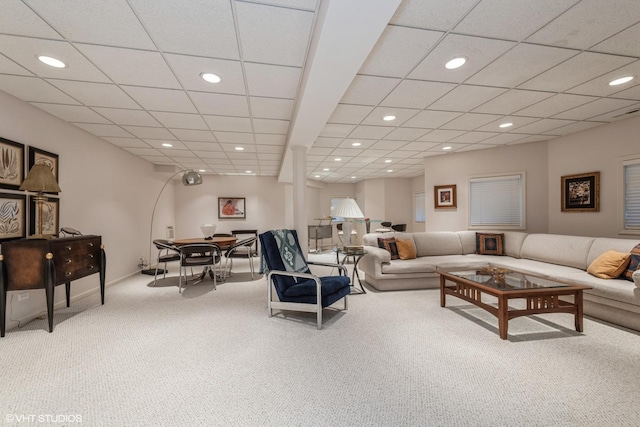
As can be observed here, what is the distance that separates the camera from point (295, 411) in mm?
1654

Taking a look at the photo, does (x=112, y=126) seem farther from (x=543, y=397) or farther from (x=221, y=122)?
(x=543, y=397)

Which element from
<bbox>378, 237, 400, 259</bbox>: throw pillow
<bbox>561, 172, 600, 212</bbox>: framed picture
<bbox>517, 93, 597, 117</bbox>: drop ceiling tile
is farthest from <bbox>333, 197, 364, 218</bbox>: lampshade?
<bbox>561, 172, 600, 212</bbox>: framed picture

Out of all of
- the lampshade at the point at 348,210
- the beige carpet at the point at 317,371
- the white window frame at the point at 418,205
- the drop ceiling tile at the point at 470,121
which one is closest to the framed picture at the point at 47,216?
the beige carpet at the point at 317,371

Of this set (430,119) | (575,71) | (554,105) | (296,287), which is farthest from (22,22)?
(554,105)

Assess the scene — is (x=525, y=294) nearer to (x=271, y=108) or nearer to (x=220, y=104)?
(x=271, y=108)

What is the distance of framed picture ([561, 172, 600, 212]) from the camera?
13.7 ft

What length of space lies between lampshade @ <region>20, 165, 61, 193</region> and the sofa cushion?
6.78 m

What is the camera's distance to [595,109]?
3510 mm

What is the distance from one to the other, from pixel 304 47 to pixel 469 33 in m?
→ 1.29

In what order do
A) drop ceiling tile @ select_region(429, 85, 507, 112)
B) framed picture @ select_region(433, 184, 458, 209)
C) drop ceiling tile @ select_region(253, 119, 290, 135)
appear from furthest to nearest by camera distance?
framed picture @ select_region(433, 184, 458, 209) < drop ceiling tile @ select_region(253, 119, 290, 135) < drop ceiling tile @ select_region(429, 85, 507, 112)

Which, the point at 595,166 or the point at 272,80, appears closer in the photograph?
the point at 272,80

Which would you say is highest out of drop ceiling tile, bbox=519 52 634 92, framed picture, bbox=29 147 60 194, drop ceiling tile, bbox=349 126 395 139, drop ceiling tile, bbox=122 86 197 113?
drop ceiling tile, bbox=519 52 634 92

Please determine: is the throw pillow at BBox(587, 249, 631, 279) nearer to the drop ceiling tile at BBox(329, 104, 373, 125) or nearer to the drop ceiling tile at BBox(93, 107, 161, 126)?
the drop ceiling tile at BBox(329, 104, 373, 125)

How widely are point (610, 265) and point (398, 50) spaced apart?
3588 mm
